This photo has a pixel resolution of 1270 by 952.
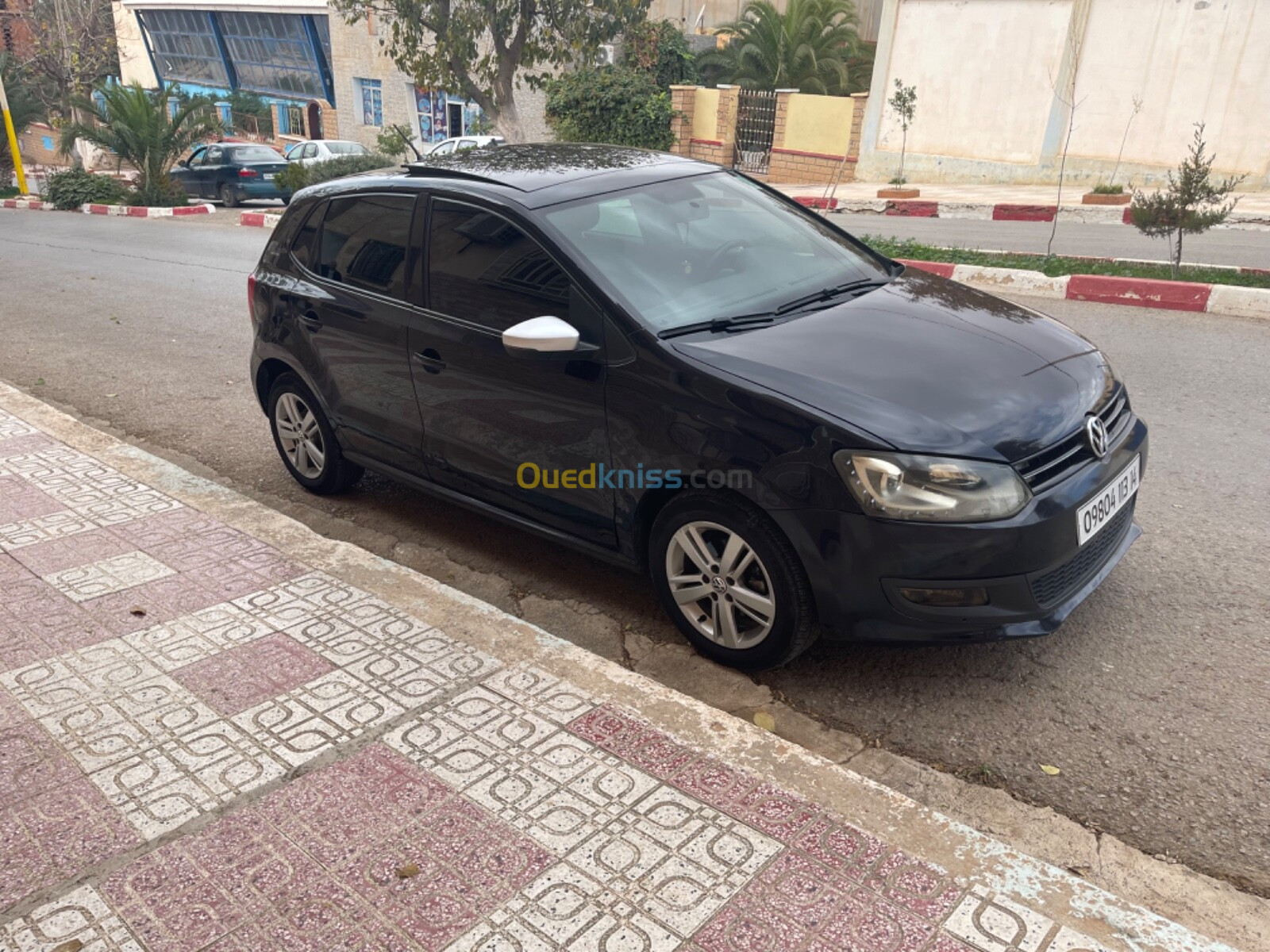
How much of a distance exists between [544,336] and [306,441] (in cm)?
225

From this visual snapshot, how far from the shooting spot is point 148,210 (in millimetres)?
22250

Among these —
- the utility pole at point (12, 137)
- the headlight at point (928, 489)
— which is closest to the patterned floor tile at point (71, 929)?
the headlight at point (928, 489)

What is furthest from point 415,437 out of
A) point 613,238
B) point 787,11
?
point 787,11

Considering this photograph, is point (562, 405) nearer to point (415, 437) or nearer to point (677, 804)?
point (415, 437)

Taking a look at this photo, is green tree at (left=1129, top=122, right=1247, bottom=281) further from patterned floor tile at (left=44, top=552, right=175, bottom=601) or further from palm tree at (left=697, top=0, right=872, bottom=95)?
palm tree at (left=697, top=0, right=872, bottom=95)

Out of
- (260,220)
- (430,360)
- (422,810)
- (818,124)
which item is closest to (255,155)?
(260,220)

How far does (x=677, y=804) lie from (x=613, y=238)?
219cm

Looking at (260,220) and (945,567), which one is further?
(260,220)

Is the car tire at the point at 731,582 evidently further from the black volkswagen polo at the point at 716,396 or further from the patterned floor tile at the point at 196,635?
the patterned floor tile at the point at 196,635

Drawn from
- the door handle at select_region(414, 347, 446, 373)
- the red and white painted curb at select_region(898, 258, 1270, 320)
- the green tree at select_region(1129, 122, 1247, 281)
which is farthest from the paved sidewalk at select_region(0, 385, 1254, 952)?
the green tree at select_region(1129, 122, 1247, 281)

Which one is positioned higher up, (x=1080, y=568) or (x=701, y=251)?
(x=701, y=251)

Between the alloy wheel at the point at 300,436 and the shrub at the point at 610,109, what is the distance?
69.5ft

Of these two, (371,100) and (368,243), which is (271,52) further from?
(368,243)

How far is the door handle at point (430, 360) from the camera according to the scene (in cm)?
424
